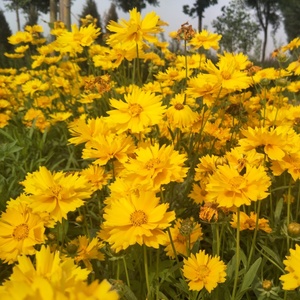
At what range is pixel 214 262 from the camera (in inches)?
36.8

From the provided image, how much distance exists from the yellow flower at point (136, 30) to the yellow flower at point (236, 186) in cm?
61

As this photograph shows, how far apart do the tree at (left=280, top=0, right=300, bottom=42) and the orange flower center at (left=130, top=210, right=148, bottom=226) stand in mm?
21200

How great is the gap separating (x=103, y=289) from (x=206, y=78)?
0.97m

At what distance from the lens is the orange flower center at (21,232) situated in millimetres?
884

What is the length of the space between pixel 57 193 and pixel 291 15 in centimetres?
2265

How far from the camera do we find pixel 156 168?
91 cm

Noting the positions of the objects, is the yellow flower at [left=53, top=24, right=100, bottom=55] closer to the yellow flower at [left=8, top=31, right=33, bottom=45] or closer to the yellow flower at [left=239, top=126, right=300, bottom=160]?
the yellow flower at [left=239, top=126, right=300, bottom=160]

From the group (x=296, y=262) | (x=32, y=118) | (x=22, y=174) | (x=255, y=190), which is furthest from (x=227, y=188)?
(x=32, y=118)

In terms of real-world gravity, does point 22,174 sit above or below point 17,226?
below

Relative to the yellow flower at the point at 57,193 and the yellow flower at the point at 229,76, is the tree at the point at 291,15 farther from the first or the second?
the yellow flower at the point at 57,193

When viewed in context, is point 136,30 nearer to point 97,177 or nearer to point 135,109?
point 135,109

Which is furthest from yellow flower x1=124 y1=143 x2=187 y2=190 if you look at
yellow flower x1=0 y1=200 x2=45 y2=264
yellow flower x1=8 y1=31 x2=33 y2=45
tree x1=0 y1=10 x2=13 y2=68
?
tree x1=0 y1=10 x2=13 y2=68

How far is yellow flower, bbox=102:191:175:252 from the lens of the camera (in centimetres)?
80

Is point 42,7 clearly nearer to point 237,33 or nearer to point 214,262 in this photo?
point 237,33
